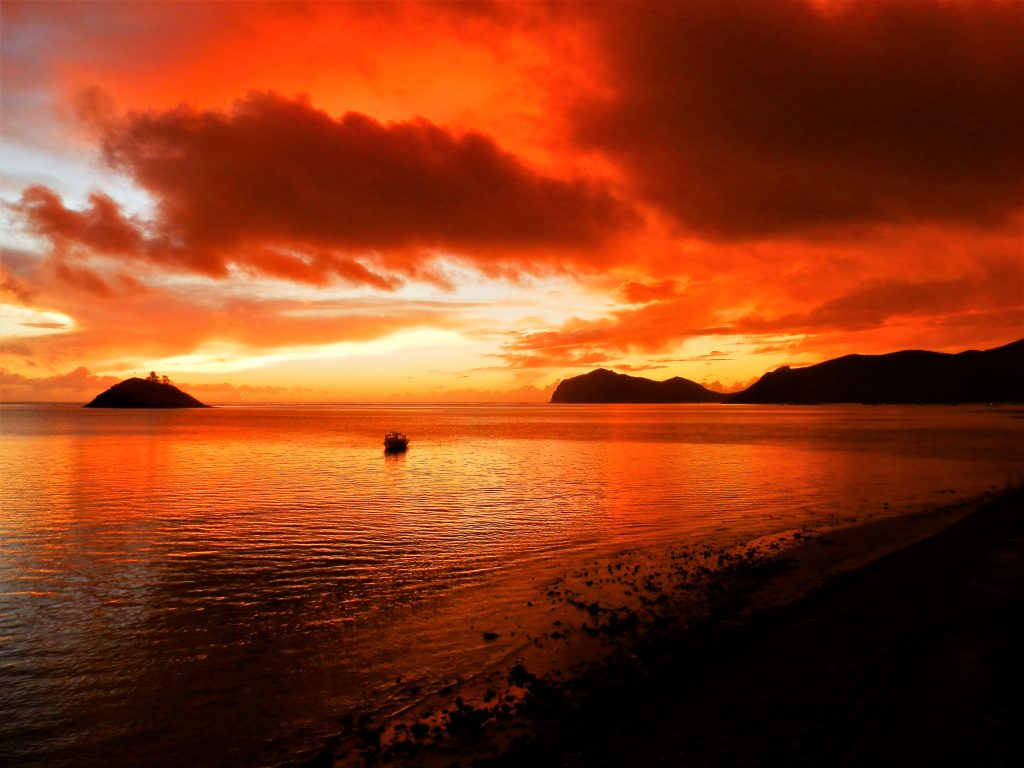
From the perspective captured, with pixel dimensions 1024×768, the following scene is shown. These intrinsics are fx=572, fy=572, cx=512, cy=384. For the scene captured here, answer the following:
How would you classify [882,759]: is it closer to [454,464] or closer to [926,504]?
[926,504]

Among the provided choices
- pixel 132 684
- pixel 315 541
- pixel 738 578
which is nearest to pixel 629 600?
pixel 738 578

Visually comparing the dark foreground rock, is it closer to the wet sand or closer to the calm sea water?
the wet sand

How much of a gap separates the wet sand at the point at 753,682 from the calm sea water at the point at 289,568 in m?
2.14

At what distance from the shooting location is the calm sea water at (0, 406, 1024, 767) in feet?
43.1

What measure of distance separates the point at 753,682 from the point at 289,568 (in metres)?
19.2

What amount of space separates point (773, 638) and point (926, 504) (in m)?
31.2

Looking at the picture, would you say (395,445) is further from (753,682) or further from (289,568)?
(753,682)

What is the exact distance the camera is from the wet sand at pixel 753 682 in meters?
10.4

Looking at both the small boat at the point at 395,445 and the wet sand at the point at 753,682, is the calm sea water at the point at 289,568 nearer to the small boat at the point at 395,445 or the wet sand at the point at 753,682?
the wet sand at the point at 753,682

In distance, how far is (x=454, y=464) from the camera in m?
69.9

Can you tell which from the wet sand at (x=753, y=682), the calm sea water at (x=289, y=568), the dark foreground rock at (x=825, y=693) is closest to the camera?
the dark foreground rock at (x=825, y=693)

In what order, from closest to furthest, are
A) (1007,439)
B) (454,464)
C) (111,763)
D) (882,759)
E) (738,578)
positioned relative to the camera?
(882,759) → (111,763) → (738,578) → (454,464) → (1007,439)

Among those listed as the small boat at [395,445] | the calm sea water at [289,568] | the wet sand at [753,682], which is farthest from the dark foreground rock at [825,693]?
the small boat at [395,445]

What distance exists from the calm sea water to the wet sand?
214cm
